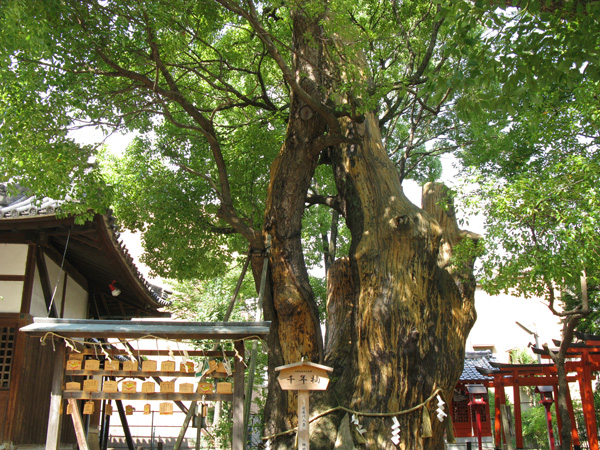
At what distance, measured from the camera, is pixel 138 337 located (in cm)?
650

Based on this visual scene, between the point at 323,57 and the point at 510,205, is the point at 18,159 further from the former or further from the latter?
the point at 510,205

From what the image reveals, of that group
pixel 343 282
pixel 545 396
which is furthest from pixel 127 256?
pixel 545 396

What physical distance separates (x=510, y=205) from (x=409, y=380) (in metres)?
3.05

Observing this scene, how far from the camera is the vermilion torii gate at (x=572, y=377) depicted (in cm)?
1162

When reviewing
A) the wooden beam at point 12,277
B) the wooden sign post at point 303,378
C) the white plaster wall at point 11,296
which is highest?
the wooden beam at point 12,277

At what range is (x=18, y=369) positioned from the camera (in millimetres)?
8281

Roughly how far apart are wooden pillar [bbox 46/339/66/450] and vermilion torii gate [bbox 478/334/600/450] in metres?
10.2

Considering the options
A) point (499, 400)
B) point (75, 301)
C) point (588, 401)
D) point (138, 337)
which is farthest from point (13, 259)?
point (499, 400)

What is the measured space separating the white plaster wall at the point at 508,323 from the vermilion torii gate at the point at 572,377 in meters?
13.9

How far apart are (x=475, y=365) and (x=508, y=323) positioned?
12463 millimetres

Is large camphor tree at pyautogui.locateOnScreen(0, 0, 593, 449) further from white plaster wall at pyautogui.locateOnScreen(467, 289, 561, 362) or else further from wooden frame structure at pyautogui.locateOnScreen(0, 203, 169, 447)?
white plaster wall at pyautogui.locateOnScreen(467, 289, 561, 362)

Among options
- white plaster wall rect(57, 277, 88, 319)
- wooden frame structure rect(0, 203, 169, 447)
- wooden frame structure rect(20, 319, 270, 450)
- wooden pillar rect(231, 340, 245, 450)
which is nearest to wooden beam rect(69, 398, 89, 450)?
wooden frame structure rect(20, 319, 270, 450)

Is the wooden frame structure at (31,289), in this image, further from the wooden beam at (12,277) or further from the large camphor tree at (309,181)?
the large camphor tree at (309,181)

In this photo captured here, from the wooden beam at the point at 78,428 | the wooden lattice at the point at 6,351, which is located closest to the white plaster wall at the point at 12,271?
the wooden lattice at the point at 6,351
